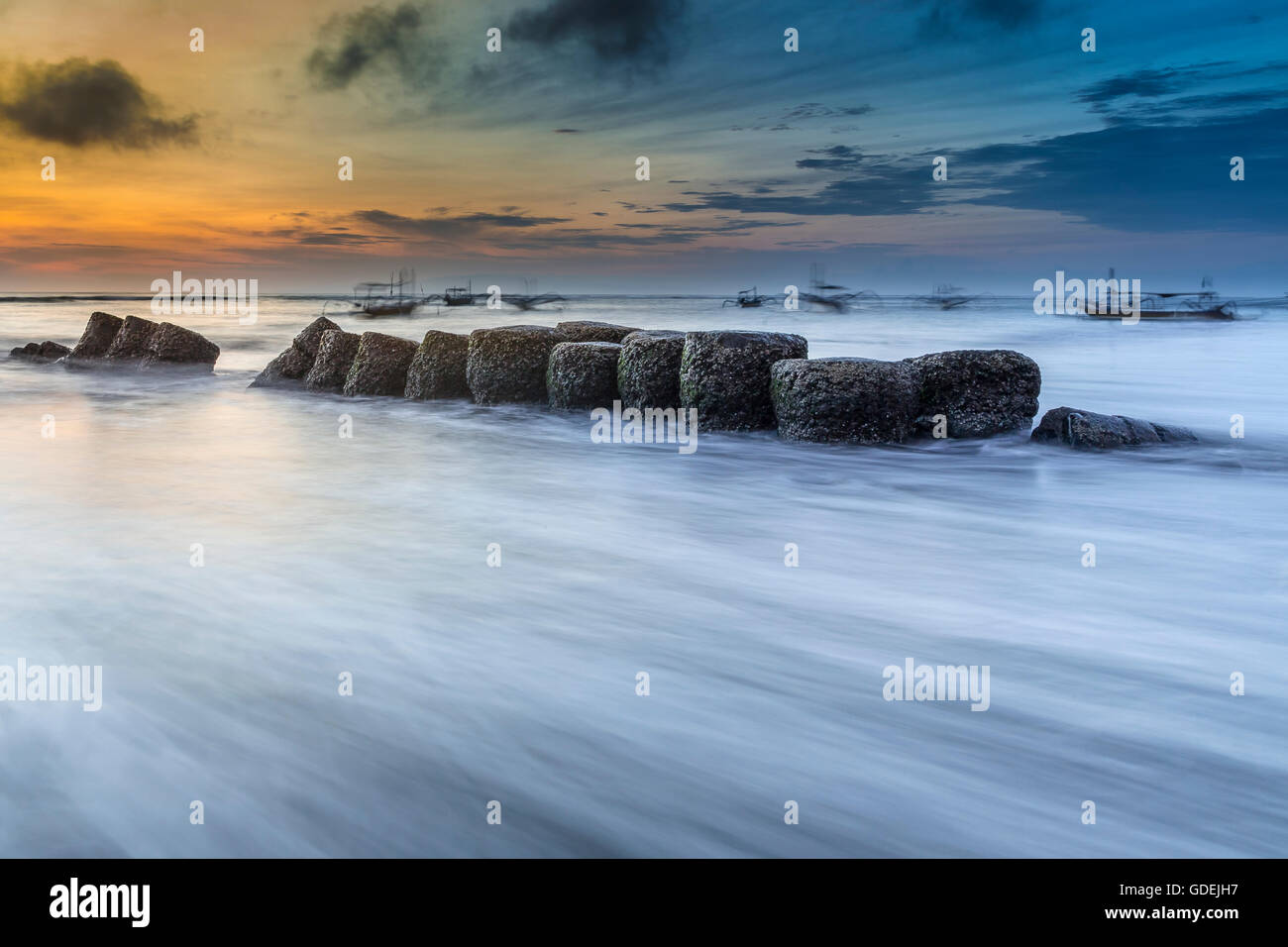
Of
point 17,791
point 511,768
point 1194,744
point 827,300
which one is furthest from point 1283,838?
point 827,300

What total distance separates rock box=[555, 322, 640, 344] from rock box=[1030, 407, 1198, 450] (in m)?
4.20

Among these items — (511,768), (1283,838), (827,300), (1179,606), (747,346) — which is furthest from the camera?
(827,300)

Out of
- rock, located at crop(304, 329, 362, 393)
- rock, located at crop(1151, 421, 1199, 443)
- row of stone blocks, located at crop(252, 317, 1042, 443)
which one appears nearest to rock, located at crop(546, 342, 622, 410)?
row of stone blocks, located at crop(252, 317, 1042, 443)

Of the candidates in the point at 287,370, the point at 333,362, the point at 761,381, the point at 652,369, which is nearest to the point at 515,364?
the point at 652,369

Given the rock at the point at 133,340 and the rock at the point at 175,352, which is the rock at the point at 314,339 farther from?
the rock at the point at 133,340

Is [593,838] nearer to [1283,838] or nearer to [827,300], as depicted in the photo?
[1283,838]

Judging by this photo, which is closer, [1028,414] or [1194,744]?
[1194,744]

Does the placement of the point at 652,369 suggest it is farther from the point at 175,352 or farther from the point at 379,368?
the point at 175,352

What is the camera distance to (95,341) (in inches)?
591

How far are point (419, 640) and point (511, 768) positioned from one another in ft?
3.49

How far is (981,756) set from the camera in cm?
258

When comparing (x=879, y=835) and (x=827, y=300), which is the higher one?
(x=827, y=300)
